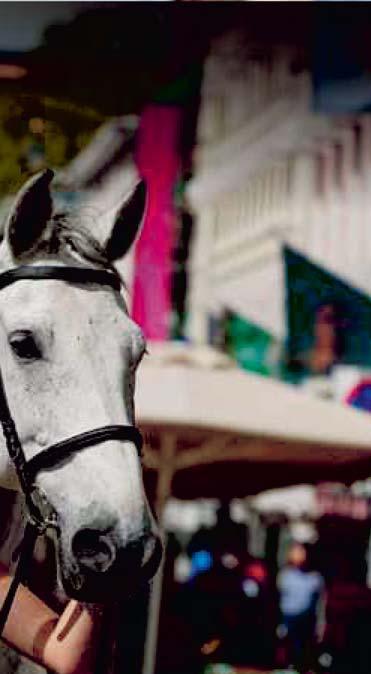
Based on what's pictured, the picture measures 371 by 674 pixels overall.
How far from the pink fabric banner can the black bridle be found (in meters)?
12.4

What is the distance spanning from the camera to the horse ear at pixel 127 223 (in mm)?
2461

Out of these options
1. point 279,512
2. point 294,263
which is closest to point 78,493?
point 294,263

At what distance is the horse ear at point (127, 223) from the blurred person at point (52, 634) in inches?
29.0

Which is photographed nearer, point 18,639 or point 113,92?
point 18,639

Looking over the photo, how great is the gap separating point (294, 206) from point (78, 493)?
14099 mm

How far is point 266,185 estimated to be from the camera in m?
16.8

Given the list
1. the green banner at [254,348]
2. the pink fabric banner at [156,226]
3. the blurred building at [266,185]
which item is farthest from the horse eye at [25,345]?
the pink fabric banner at [156,226]

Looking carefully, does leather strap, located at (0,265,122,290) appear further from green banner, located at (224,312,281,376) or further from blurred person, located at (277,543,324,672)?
green banner, located at (224,312,281,376)

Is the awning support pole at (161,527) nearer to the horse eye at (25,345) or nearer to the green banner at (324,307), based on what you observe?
the horse eye at (25,345)

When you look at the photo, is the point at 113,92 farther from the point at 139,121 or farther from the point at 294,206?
the point at 294,206

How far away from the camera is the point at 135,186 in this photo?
245cm

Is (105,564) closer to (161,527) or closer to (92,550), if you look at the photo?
(92,550)

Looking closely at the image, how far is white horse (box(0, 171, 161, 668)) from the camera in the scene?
2.01 meters

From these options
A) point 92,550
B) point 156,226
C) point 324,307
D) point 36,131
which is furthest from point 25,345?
point 36,131
